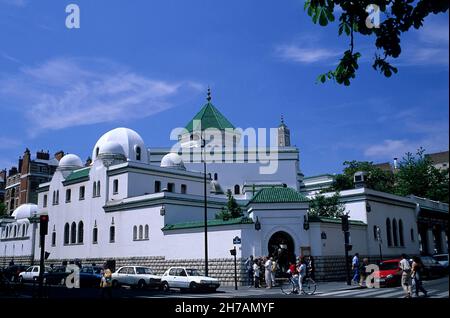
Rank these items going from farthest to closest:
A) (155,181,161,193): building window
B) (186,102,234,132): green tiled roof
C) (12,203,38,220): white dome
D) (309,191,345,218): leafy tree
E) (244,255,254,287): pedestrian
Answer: (186,102,234,132): green tiled roof
(12,203,38,220): white dome
(155,181,161,193): building window
(309,191,345,218): leafy tree
(244,255,254,287): pedestrian

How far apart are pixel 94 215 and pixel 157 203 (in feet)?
27.9

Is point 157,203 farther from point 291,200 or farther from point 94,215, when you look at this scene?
point 291,200

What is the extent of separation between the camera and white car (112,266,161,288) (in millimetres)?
25516

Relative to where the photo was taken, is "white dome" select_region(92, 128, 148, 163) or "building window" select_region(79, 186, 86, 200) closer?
"building window" select_region(79, 186, 86, 200)

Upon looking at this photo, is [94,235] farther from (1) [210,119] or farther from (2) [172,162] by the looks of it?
(1) [210,119]

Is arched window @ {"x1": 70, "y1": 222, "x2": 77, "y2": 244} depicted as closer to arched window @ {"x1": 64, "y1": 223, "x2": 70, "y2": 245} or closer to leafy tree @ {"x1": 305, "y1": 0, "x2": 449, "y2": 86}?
arched window @ {"x1": 64, "y1": 223, "x2": 70, "y2": 245}

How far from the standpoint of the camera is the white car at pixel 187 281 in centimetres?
2300

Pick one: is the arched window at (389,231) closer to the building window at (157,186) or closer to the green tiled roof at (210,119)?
the building window at (157,186)

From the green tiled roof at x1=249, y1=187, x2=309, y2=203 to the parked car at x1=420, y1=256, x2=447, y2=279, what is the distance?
815 cm

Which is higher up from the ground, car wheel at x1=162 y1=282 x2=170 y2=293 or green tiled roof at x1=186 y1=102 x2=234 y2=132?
green tiled roof at x1=186 y1=102 x2=234 y2=132

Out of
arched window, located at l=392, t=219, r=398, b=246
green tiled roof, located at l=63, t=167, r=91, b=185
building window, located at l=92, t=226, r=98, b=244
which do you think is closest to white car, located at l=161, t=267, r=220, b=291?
building window, located at l=92, t=226, r=98, b=244
